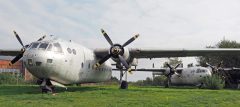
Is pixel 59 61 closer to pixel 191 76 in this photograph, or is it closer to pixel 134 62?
pixel 134 62

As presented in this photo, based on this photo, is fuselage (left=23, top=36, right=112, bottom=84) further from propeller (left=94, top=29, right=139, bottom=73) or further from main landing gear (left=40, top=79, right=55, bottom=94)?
propeller (left=94, top=29, right=139, bottom=73)

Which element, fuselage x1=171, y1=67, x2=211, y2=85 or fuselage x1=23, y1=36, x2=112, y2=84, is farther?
fuselage x1=171, y1=67, x2=211, y2=85

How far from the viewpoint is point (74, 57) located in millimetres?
19938

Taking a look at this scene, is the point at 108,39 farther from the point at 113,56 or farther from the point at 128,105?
the point at 128,105

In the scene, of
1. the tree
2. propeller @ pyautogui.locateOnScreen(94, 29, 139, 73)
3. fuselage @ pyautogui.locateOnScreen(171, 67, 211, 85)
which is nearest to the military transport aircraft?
propeller @ pyautogui.locateOnScreen(94, 29, 139, 73)

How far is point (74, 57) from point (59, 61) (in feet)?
6.53

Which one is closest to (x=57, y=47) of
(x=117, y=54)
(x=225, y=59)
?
(x=117, y=54)

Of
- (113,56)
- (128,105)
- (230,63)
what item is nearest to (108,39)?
(113,56)

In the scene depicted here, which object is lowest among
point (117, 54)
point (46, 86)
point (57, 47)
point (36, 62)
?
point (46, 86)

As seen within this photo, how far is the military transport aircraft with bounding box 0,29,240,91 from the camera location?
17328mm

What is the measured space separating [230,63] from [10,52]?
39819 mm

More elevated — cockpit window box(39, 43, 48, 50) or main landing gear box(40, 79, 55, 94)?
cockpit window box(39, 43, 48, 50)

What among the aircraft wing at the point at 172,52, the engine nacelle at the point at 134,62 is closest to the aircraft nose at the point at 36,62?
the aircraft wing at the point at 172,52

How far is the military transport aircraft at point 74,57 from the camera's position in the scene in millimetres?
17328
